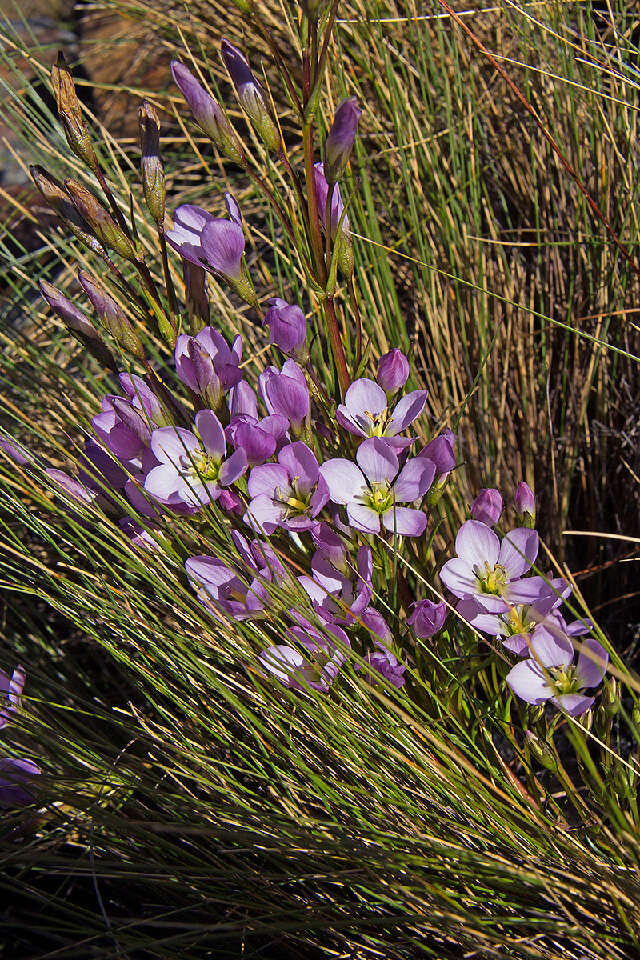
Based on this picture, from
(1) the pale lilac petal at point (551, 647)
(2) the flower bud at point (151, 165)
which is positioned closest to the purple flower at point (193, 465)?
(2) the flower bud at point (151, 165)

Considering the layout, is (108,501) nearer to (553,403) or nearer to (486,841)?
(486,841)

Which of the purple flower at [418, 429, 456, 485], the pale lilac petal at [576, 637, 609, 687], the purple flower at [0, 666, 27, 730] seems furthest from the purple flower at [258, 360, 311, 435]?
the purple flower at [0, 666, 27, 730]

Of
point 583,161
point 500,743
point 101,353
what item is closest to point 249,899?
point 500,743

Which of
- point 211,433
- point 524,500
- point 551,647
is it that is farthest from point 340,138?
point 551,647

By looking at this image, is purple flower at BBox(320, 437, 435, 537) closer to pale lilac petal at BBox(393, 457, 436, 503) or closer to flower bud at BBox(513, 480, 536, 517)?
pale lilac petal at BBox(393, 457, 436, 503)

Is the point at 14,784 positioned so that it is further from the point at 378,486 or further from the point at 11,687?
the point at 378,486
